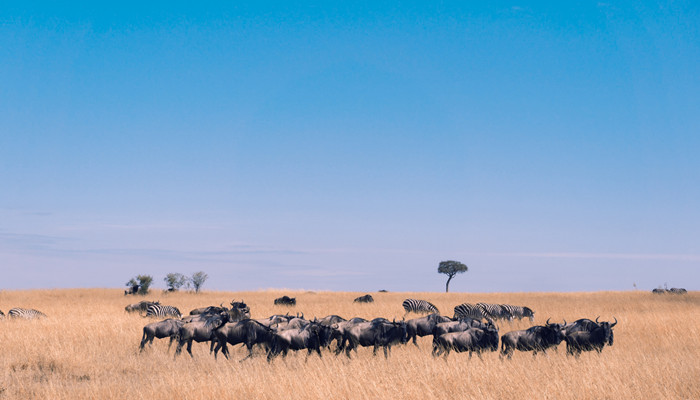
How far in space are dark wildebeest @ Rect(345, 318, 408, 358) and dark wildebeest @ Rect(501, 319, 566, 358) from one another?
105 inches

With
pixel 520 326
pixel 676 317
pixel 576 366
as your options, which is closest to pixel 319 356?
pixel 576 366

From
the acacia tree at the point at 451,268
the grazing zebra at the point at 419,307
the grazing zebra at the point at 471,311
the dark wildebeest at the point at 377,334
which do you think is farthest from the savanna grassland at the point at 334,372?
the acacia tree at the point at 451,268

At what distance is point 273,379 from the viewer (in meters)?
11.4

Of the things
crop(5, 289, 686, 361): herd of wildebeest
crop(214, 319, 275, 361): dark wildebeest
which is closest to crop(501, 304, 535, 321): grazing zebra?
crop(5, 289, 686, 361): herd of wildebeest

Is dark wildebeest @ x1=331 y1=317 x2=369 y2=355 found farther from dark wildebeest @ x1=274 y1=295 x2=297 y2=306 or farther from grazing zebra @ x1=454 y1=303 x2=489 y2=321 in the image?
dark wildebeest @ x1=274 y1=295 x2=297 y2=306

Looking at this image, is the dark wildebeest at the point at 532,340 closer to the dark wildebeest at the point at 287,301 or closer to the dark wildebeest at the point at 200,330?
the dark wildebeest at the point at 200,330

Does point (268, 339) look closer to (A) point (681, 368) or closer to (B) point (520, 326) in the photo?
(A) point (681, 368)

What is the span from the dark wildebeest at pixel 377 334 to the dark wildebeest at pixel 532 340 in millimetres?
2656

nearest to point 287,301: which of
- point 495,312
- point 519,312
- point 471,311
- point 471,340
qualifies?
point 471,311

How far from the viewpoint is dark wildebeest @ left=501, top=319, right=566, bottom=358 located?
14.3 meters

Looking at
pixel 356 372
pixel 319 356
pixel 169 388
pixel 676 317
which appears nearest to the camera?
pixel 169 388

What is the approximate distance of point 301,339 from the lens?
47.2 ft

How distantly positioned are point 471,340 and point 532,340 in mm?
1620

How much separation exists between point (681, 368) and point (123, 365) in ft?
44.9
